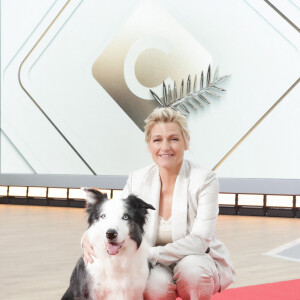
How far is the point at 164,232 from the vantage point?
2.34 metres

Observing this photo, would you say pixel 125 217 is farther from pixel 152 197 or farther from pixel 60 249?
pixel 60 249

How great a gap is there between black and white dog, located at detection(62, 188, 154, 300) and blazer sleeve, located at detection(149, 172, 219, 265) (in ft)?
0.58

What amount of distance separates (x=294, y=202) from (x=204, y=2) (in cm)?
403

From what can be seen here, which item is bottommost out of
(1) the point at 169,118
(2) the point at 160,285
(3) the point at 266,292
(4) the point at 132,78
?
(3) the point at 266,292

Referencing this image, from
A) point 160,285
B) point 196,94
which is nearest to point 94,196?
point 160,285

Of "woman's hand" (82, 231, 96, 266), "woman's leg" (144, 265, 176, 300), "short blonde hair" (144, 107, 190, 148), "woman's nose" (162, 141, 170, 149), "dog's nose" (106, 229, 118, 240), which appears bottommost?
"woman's leg" (144, 265, 176, 300)

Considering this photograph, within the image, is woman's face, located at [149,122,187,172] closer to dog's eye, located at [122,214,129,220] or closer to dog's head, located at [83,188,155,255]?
dog's head, located at [83,188,155,255]

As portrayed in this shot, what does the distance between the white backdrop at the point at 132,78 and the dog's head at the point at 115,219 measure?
7.10 meters

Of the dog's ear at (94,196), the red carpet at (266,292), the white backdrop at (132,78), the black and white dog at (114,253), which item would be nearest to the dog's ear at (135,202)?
the black and white dog at (114,253)

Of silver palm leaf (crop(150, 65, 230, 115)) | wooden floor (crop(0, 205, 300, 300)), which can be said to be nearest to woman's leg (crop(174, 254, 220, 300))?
wooden floor (crop(0, 205, 300, 300))

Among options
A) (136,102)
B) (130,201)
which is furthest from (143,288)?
(136,102)

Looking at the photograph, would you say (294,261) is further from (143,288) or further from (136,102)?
(136,102)

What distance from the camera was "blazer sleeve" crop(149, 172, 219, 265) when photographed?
2242mm

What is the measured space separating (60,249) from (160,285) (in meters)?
3.07
